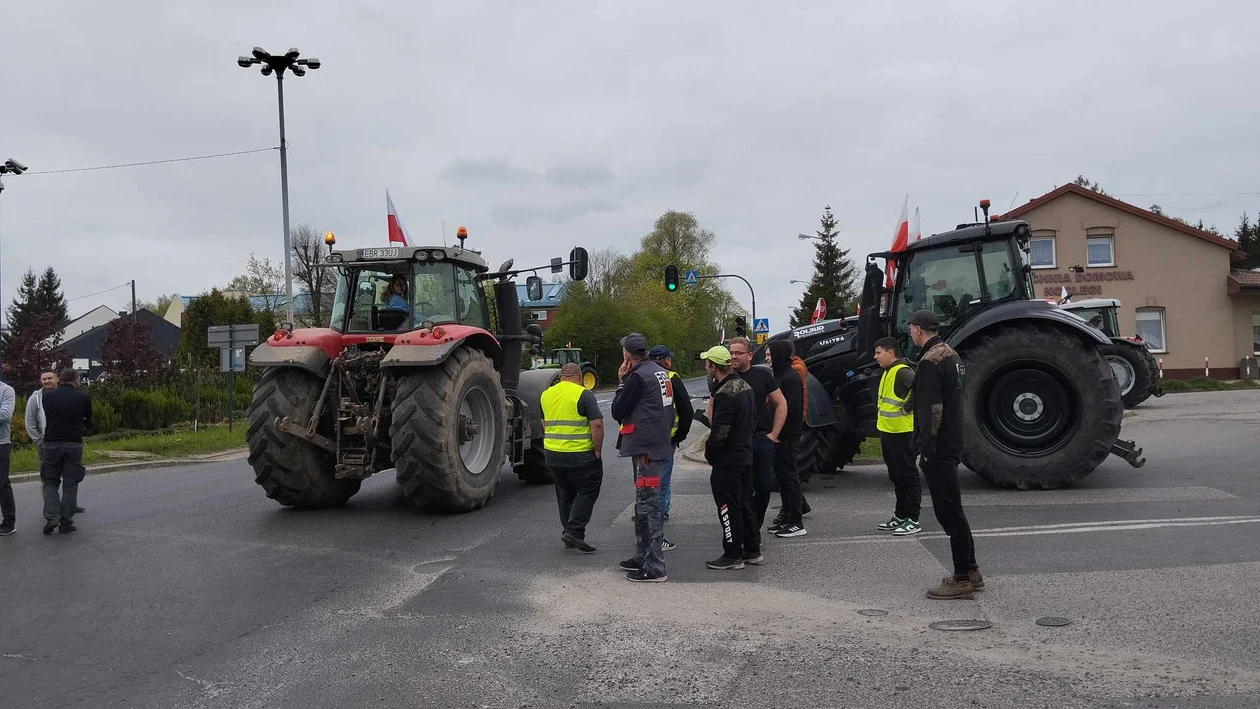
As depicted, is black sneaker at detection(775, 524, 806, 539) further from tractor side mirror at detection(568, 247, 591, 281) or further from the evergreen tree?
the evergreen tree

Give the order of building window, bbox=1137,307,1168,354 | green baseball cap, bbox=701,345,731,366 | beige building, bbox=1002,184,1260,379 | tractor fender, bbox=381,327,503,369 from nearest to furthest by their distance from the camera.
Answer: green baseball cap, bbox=701,345,731,366
tractor fender, bbox=381,327,503,369
beige building, bbox=1002,184,1260,379
building window, bbox=1137,307,1168,354

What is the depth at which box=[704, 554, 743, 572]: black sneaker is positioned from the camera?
25.1 feet

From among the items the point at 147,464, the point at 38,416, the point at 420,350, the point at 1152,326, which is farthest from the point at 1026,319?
the point at 1152,326

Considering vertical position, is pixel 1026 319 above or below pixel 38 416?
above

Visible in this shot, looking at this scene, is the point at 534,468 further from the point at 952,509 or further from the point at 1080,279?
the point at 1080,279

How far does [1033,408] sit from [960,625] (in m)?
5.72

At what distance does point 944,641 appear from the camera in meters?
5.50

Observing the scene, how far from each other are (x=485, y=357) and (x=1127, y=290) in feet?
101

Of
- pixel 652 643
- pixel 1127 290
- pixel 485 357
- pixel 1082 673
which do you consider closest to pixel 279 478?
pixel 485 357

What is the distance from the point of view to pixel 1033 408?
10.9 meters

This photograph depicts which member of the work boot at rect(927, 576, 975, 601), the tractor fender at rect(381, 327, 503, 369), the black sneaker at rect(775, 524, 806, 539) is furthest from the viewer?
the tractor fender at rect(381, 327, 503, 369)

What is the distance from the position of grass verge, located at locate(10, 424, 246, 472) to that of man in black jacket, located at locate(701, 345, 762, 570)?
12.8 meters

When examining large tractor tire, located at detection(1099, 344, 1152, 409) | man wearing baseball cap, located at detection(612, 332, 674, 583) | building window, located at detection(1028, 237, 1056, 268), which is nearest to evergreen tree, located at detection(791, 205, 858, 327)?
building window, located at detection(1028, 237, 1056, 268)

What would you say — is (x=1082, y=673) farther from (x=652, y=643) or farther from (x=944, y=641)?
(x=652, y=643)
